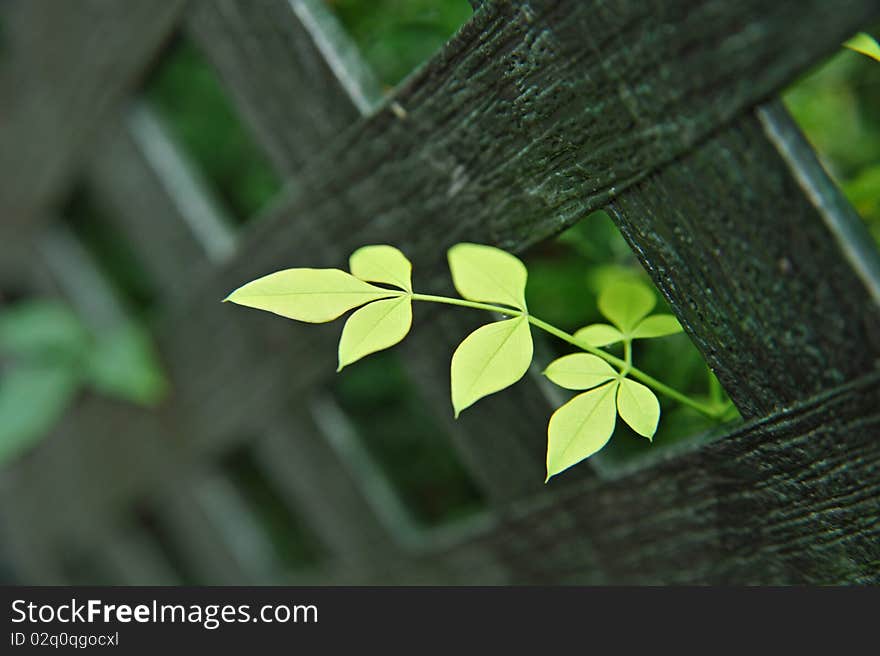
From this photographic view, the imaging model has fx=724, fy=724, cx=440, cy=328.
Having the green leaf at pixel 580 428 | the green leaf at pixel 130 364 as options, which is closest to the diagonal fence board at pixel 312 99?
the green leaf at pixel 580 428

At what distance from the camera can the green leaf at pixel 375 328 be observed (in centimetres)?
47

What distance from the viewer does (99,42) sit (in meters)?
1.07

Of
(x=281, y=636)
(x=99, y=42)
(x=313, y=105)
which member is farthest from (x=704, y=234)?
(x=99, y=42)

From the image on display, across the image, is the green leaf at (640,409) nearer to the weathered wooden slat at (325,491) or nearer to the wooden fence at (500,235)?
the wooden fence at (500,235)

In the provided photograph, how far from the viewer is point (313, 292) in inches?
18.6

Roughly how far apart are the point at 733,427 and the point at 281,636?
45 cm

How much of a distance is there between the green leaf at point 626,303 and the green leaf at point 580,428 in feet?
0.29

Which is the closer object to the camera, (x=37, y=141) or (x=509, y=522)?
(x=509, y=522)

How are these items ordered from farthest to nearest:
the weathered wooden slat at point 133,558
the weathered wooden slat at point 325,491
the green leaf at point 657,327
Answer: the weathered wooden slat at point 133,558 → the weathered wooden slat at point 325,491 → the green leaf at point 657,327

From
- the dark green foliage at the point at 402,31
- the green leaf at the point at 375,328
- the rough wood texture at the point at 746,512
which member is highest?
the dark green foliage at the point at 402,31

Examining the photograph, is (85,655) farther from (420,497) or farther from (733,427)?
(420,497)

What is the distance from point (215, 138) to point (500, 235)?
1010 mm

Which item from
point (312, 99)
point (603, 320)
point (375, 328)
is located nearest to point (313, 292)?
point (375, 328)

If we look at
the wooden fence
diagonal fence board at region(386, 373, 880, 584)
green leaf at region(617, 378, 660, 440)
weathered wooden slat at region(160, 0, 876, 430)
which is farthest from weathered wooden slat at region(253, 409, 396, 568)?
green leaf at region(617, 378, 660, 440)
